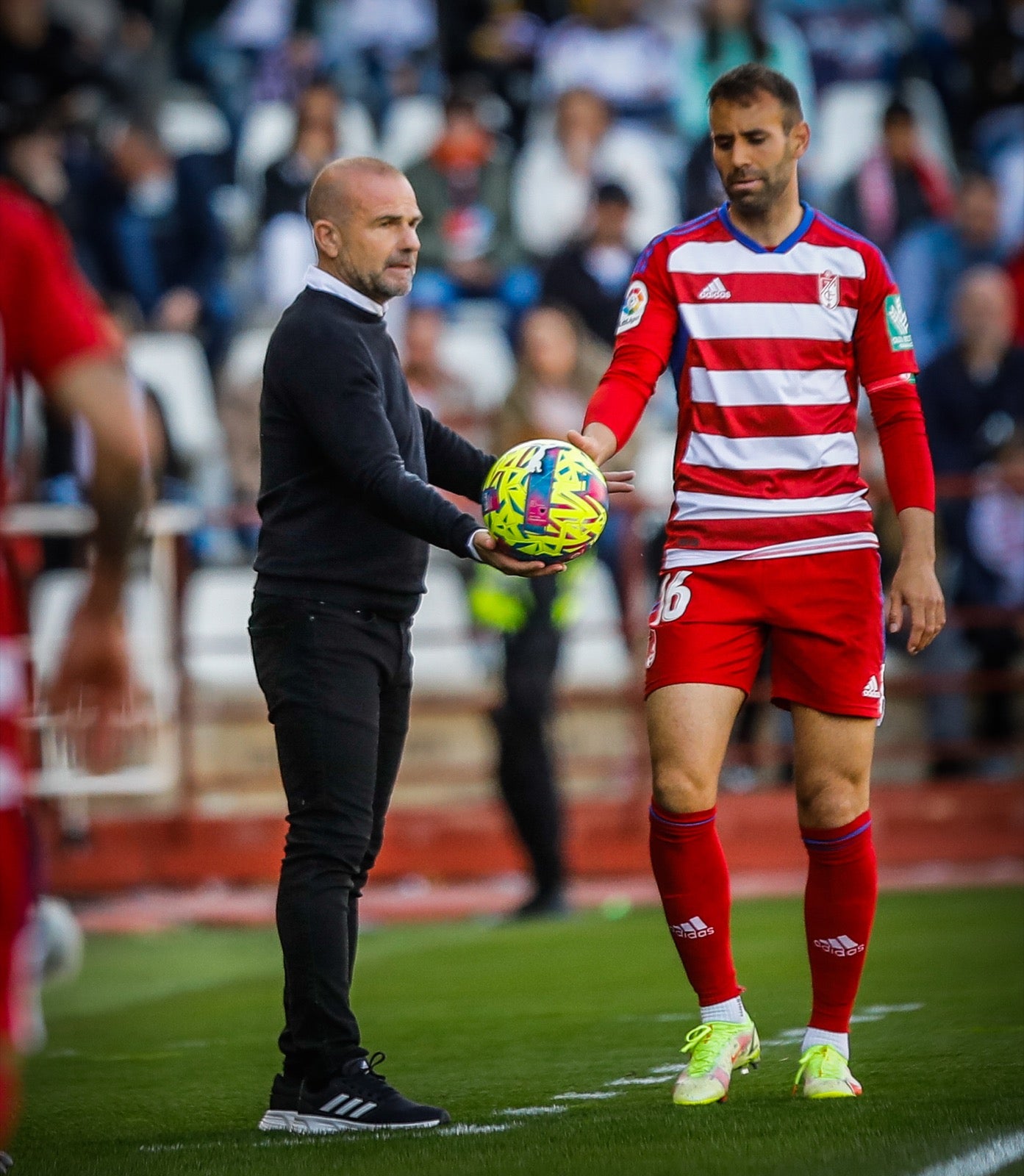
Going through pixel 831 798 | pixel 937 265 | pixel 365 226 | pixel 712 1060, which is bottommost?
pixel 712 1060

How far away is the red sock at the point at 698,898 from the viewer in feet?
15.8

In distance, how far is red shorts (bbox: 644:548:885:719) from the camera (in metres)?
4.84

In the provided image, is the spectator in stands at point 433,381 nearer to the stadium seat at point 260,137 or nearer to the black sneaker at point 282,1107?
the stadium seat at point 260,137

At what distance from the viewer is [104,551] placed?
303 centimetres

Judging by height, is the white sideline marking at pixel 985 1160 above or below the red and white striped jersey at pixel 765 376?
below

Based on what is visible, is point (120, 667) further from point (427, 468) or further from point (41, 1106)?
point (41, 1106)

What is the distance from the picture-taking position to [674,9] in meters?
16.2

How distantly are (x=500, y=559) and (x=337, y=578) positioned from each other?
44 cm

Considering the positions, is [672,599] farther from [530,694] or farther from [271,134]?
[271,134]

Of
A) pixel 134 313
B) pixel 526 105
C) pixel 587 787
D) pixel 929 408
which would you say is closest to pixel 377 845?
pixel 587 787

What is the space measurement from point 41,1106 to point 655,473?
7852 mm

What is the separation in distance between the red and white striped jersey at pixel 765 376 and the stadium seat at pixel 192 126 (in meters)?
11.2

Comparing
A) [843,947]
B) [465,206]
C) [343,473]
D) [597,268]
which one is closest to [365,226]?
[343,473]

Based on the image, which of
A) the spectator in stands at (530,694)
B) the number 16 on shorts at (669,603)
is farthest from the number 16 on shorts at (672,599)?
the spectator in stands at (530,694)
